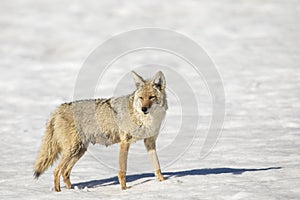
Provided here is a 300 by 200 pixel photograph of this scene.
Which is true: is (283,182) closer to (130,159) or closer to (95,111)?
(95,111)

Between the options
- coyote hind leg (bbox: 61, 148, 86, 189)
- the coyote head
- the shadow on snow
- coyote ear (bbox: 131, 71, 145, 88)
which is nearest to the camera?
the coyote head

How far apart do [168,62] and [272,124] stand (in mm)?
9711

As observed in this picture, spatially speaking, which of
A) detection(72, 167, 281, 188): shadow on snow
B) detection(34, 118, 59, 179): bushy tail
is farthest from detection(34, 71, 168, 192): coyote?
detection(72, 167, 281, 188): shadow on snow

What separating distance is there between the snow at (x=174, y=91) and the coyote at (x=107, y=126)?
1.65ft

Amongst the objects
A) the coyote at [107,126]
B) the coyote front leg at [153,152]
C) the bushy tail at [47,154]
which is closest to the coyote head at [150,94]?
the coyote at [107,126]

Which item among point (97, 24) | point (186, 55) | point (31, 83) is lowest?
point (31, 83)

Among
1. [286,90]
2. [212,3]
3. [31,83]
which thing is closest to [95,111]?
[286,90]

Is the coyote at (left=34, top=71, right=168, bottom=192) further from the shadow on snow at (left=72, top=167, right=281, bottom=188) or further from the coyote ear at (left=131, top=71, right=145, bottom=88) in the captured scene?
the shadow on snow at (left=72, top=167, right=281, bottom=188)

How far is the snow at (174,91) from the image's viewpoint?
9.17 meters

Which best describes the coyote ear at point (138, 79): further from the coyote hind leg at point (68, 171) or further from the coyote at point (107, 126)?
the coyote hind leg at point (68, 171)

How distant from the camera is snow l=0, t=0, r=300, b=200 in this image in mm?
9172

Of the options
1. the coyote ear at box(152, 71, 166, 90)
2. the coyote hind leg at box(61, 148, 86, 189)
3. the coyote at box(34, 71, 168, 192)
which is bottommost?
the coyote hind leg at box(61, 148, 86, 189)

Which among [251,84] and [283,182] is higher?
[251,84]

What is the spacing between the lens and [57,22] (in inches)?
1158
